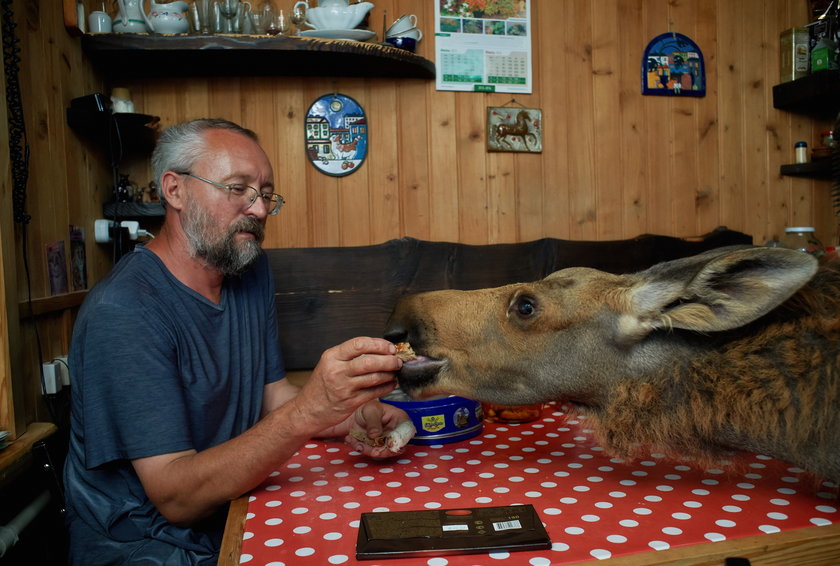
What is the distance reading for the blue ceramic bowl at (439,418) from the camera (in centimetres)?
197

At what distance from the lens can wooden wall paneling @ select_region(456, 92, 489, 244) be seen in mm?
3576

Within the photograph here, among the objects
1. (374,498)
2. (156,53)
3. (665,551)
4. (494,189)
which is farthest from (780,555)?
(156,53)

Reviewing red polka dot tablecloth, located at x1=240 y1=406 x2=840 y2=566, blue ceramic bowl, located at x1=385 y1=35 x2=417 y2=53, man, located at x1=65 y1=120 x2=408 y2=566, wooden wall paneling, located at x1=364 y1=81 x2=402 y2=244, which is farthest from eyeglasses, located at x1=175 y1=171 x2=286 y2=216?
blue ceramic bowl, located at x1=385 y1=35 x2=417 y2=53

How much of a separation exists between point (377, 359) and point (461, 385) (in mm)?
269

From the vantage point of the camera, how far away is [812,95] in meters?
3.72

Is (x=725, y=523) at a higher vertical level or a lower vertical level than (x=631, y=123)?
lower

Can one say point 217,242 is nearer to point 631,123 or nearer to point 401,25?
point 401,25

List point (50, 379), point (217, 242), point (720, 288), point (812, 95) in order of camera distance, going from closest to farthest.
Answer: point (720, 288)
point (217, 242)
point (50, 379)
point (812, 95)

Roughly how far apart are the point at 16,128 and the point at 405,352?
1602 millimetres

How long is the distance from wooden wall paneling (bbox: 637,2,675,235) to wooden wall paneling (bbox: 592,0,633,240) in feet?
0.58

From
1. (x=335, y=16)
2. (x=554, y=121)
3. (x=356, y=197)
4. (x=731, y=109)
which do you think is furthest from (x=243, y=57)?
(x=731, y=109)

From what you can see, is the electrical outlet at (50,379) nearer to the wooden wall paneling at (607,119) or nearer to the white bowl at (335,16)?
the white bowl at (335,16)

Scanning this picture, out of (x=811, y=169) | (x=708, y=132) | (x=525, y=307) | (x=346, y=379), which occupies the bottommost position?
(x=346, y=379)

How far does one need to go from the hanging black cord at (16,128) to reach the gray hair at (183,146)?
1.47ft
